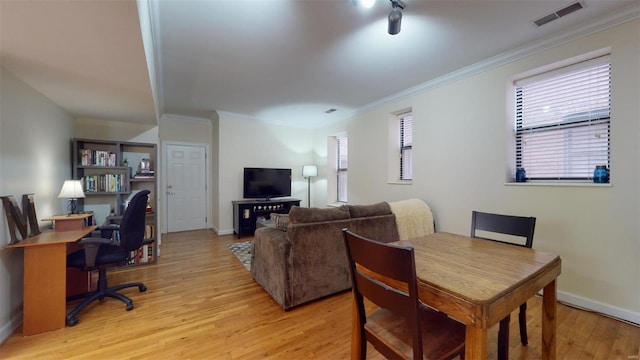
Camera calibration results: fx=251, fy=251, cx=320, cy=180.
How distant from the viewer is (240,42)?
8.10ft

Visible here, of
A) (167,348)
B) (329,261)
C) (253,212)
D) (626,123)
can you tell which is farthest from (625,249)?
(253,212)

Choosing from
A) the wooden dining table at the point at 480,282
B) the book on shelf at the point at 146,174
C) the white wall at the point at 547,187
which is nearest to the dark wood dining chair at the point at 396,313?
the wooden dining table at the point at 480,282

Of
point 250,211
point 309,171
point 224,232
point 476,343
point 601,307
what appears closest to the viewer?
point 476,343

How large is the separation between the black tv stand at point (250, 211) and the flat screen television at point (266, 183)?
0.59ft

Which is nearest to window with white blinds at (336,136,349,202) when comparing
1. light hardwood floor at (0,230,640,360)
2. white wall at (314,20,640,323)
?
white wall at (314,20,640,323)

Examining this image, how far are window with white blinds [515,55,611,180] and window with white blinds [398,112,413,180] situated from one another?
1.49m

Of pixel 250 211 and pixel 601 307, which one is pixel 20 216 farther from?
pixel 601 307

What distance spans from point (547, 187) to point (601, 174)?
37 cm

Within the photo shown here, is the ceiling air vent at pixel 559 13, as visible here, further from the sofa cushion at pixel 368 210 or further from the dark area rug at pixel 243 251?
the dark area rug at pixel 243 251

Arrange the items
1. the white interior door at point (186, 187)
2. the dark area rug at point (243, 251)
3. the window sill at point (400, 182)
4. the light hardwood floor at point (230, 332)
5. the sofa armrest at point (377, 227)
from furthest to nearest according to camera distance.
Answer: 1. the white interior door at point (186, 187)
2. the window sill at point (400, 182)
3. the dark area rug at point (243, 251)
4. the sofa armrest at point (377, 227)
5. the light hardwood floor at point (230, 332)

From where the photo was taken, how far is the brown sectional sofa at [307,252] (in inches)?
88.3

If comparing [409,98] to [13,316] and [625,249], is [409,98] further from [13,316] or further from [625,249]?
[13,316]

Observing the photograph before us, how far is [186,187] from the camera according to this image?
5453mm

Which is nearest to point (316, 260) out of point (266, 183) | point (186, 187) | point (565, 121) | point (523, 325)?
point (523, 325)
